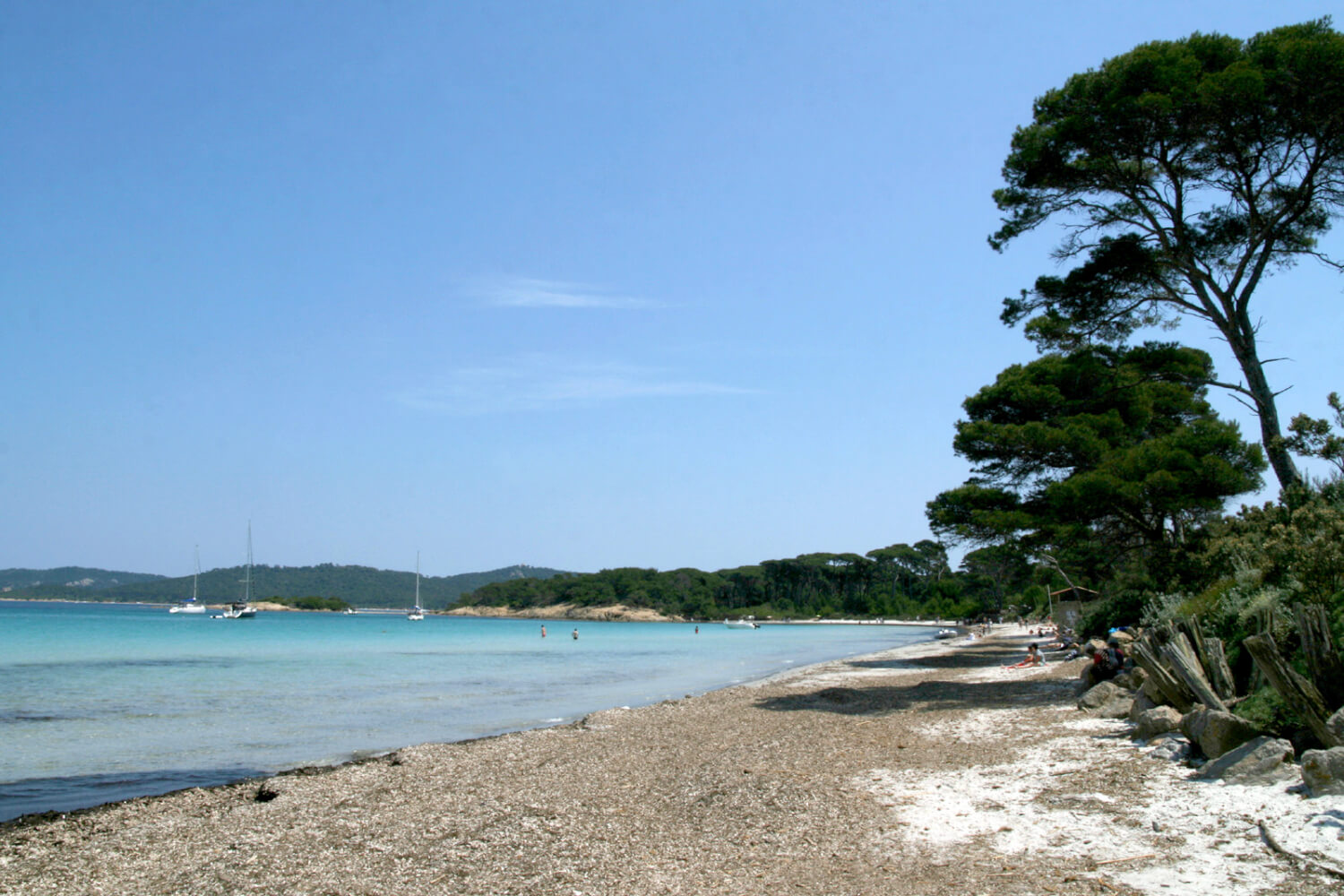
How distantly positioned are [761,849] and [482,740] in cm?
772

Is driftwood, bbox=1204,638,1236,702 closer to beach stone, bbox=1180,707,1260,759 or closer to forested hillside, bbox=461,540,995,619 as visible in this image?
beach stone, bbox=1180,707,1260,759

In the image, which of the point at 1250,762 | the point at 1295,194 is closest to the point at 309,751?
the point at 1250,762

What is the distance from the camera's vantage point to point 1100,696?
34.3 feet

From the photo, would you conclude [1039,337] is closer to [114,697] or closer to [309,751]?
[309,751]

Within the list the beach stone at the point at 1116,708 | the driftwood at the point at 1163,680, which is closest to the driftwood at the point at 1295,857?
the driftwood at the point at 1163,680

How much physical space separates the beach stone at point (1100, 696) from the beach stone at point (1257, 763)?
15.4 feet

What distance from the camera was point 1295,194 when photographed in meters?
12.4

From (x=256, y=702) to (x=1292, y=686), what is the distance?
19.6 metres

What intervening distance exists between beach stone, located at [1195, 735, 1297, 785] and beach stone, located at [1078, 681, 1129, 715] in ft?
15.4

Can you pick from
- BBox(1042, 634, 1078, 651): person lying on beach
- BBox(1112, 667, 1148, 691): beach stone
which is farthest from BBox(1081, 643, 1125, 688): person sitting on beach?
BBox(1042, 634, 1078, 651): person lying on beach

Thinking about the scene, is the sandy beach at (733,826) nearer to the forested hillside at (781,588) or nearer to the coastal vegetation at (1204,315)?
the coastal vegetation at (1204,315)

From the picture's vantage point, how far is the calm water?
11.2m

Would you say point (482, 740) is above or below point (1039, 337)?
below

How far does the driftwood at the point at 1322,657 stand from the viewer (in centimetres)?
575
